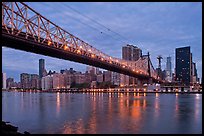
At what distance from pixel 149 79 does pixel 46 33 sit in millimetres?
79283

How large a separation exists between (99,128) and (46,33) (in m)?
37.6

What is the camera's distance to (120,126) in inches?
901

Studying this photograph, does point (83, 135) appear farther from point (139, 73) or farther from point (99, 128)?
point (139, 73)

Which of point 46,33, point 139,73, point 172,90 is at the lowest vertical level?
point 172,90

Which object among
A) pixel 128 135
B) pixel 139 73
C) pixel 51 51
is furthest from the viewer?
pixel 139 73

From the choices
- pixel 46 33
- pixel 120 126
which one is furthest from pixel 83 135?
pixel 46 33

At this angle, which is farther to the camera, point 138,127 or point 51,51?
point 51,51

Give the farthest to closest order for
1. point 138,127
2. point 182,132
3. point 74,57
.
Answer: point 74,57
point 138,127
point 182,132

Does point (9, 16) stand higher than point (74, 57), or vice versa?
point (9, 16)

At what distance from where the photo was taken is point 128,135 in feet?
61.6

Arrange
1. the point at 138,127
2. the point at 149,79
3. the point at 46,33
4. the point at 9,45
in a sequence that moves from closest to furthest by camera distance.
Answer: the point at 138,127
the point at 9,45
the point at 46,33
the point at 149,79

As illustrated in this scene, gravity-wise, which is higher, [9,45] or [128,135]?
[9,45]

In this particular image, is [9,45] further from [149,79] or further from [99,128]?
[149,79]

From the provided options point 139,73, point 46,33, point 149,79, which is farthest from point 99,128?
point 149,79
